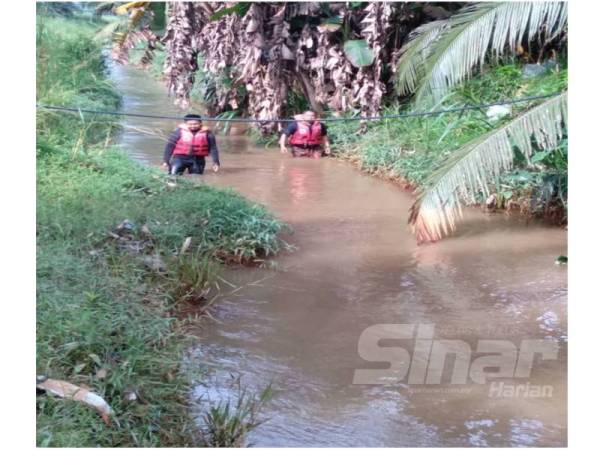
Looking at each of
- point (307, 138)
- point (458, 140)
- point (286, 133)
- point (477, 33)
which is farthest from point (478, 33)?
point (286, 133)

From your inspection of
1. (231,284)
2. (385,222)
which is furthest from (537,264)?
(231,284)

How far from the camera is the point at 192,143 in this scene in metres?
10.1

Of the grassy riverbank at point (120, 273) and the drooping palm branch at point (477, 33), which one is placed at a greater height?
the drooping palm branch at point (477, 33)

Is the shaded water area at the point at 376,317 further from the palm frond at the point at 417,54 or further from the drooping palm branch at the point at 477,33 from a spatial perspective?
the drooping palm branch at the point at 477,33

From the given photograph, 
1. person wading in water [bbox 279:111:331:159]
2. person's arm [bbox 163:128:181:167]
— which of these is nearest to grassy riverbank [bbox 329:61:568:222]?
person wading in water [bbox 279:111:331:159]

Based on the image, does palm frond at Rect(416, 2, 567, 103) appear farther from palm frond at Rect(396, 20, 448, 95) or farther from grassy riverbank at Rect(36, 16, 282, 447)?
grassy riverbank at Rect(36, 16, 282, 447)

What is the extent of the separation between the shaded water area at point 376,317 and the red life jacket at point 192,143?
42 centimetres

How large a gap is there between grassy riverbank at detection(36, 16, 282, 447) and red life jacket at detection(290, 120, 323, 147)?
9.29 ft

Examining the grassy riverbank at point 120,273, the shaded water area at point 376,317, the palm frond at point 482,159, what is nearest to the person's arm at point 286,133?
the shaded water area at point 376,317

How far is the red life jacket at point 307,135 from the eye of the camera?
464 inches

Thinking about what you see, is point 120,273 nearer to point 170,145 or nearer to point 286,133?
point 170,145

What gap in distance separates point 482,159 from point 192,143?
4356mm

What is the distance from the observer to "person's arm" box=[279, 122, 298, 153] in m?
11.8

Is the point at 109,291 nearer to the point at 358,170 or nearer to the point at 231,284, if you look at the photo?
the point at 231,284
